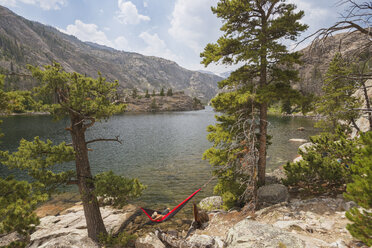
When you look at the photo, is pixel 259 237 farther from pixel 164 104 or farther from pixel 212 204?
pixel 164 104

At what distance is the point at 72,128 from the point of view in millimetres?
7266

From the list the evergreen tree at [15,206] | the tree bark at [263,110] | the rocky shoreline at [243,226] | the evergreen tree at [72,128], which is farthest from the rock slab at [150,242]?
the tree bark at [263,110]

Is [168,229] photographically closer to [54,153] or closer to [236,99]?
[54,153]

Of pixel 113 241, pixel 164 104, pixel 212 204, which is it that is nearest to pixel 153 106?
pixel 164 104

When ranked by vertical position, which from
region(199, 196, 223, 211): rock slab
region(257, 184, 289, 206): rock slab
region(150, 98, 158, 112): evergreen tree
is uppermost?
region(150, 98, 158, 112): evergreen tree

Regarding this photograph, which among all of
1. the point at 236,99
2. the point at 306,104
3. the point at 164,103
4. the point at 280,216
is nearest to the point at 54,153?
the point at 236,99

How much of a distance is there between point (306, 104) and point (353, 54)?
4830 mm

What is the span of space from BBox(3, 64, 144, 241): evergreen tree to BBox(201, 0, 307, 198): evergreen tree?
518cm

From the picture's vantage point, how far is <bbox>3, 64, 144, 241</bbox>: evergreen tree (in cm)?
620

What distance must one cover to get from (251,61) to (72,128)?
8831 mm

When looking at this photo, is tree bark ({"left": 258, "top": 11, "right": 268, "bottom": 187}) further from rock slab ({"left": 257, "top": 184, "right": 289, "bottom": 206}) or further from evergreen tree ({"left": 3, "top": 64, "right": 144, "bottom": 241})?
evergreen tree ({"left": 3, "top": 64, "right": 144, "bottom": 241})

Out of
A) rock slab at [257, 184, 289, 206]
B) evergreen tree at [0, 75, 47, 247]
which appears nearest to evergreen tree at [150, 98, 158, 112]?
rock slab at [257, 184, 289, 206]

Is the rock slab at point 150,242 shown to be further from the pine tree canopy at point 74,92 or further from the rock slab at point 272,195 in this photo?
the pine tree canopy at point 74,92

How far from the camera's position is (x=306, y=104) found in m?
8.87
